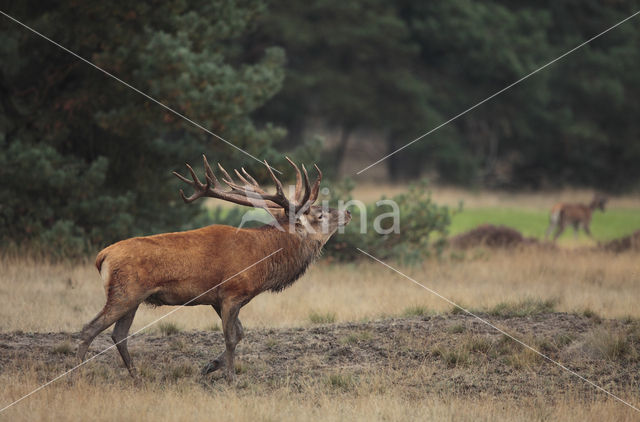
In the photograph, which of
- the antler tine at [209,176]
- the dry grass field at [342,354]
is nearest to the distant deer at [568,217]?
the dry grass field at [342,354]

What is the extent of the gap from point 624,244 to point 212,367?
40.8 ft

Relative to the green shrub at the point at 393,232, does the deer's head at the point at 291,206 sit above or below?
above

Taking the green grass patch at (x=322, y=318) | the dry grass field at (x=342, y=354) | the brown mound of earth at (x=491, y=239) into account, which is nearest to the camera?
the dry grass field at (x=342, y=354)

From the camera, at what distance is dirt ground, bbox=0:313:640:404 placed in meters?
7.49

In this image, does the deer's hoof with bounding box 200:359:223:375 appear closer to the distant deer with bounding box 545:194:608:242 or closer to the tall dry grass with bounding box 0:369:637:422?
the tall dry grass with bounding box 0:369:637:422

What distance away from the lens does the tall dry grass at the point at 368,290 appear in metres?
10.0

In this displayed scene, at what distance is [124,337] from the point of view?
24.8 ft

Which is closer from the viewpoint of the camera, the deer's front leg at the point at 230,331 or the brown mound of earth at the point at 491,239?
the deer's front leg at the point at 230,331

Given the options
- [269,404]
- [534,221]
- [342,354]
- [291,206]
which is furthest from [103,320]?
[534,221]

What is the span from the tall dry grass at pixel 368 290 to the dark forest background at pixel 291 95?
204cm

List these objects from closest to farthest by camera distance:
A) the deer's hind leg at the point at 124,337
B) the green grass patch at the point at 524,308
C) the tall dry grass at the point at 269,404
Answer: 1. the tall dry grass at the point at 269,404
2. the deer's hind leg at the point at 124,337
3. the green grass patch at the point at 524,308

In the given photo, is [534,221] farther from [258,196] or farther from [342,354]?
[258,196]

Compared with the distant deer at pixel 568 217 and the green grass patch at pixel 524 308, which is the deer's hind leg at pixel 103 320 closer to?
the green grass patch at pixel 524 308

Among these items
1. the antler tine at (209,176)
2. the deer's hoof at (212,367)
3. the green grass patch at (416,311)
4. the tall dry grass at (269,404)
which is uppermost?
the antler tine at (209,176)
